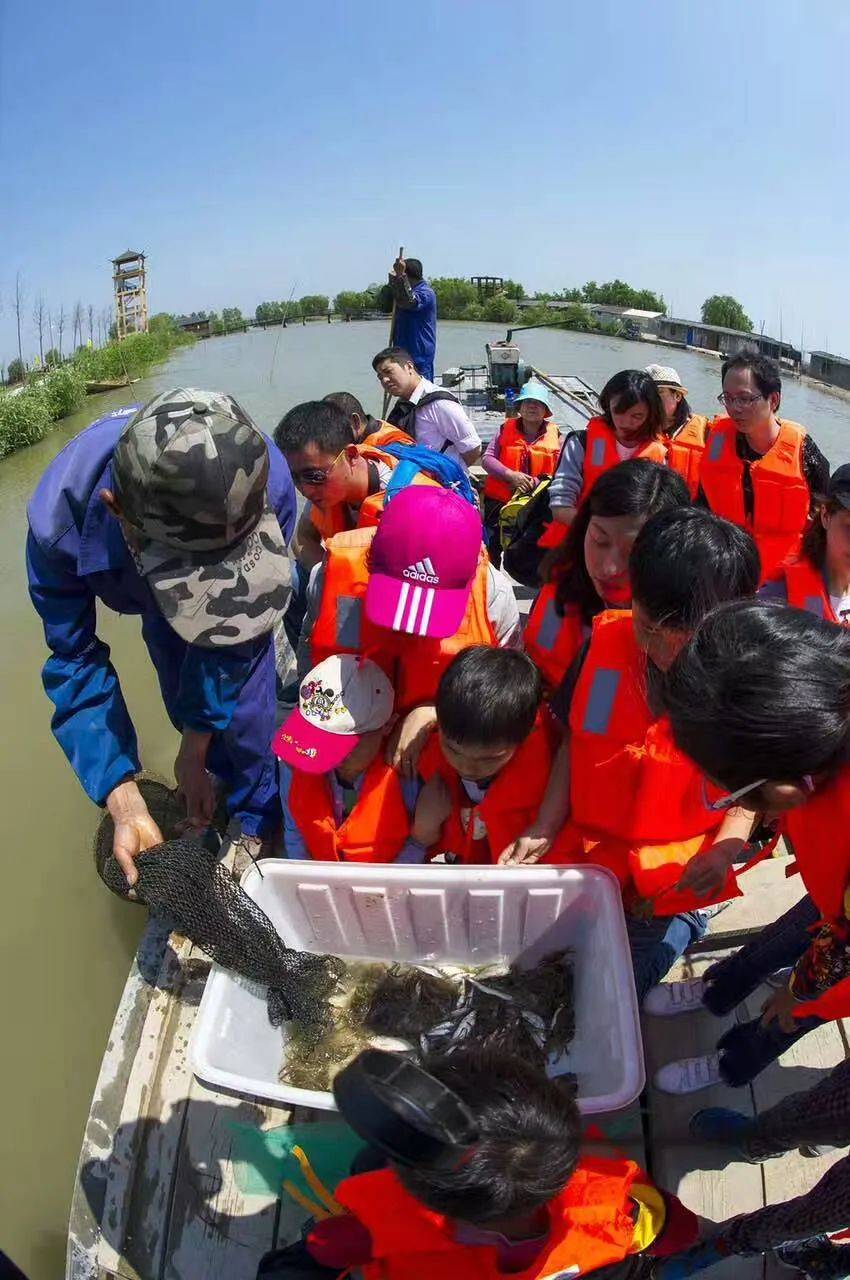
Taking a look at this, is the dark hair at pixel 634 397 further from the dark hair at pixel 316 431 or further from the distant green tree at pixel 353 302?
the distant green tree at pixel 353 302

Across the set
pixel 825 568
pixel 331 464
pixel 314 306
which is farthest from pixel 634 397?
pixel 314 306

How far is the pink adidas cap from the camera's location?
1.62 metres

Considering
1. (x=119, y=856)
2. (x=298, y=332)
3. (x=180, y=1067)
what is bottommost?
(x=180, y=1067)

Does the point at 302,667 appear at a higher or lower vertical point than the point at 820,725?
lower

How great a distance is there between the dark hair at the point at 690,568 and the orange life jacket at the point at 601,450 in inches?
68.2

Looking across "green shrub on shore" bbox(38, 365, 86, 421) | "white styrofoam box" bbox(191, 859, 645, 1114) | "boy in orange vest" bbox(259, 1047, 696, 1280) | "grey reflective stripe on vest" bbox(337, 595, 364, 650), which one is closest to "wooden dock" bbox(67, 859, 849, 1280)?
"white styrofoam box" bbox(191, 859, 645, 1114)

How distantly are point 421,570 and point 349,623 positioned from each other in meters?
0.27

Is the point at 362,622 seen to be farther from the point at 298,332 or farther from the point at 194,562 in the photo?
the point at 298,332

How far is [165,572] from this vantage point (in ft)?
4.74

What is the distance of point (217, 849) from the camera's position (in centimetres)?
239

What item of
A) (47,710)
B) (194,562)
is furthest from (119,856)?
(47,710)

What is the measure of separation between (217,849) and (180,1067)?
2.45 ft

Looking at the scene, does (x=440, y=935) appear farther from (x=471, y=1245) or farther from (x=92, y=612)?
(x=92, y=612)

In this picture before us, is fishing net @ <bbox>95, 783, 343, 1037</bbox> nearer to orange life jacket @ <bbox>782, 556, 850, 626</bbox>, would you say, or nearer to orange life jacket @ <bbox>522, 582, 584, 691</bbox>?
orange life jacket @ <bbox>522, 582, 584, 691</bbox>
